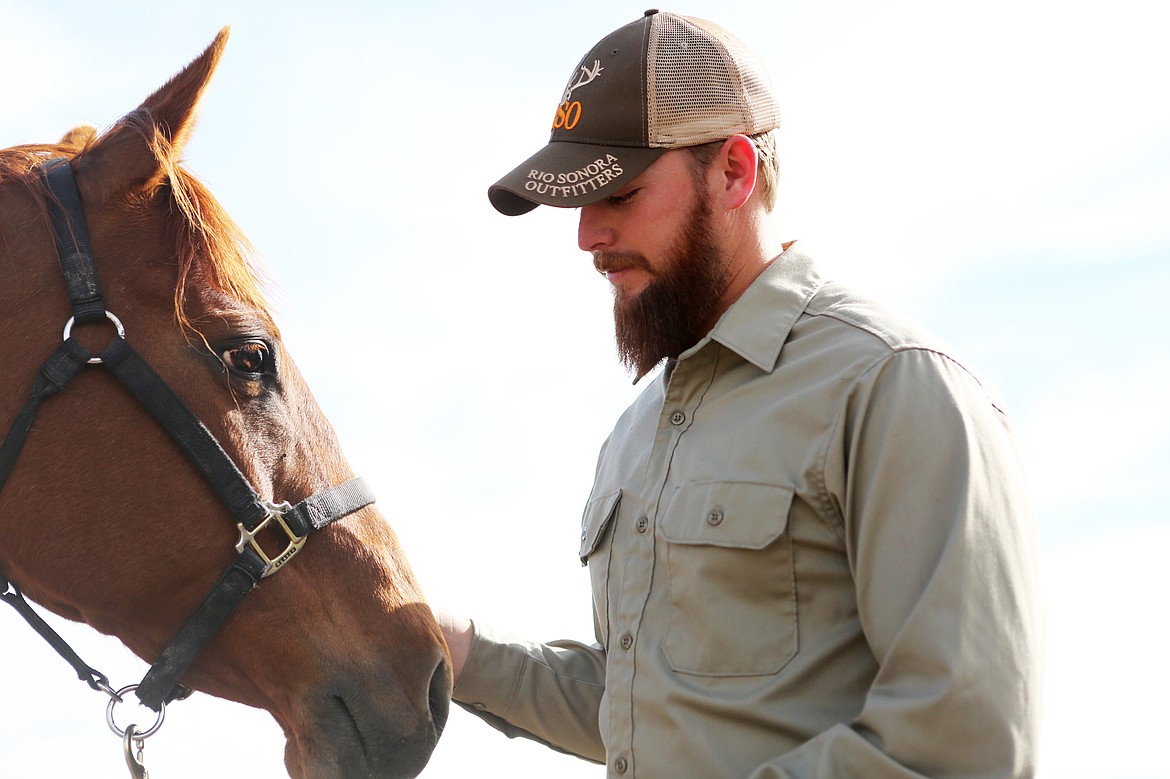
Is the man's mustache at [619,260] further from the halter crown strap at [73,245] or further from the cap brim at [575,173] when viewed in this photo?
the halter crown strap at [73,245]

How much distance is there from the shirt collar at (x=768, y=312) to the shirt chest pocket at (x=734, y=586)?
0.90 feet

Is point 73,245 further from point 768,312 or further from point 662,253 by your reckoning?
point 768,312

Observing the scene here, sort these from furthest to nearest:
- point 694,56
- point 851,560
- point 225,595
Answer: point 225,595
point 694,56
point 851,560

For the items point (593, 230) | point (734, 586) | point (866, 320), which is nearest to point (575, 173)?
point (593, 230)

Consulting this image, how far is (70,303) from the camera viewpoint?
2557 millimetres

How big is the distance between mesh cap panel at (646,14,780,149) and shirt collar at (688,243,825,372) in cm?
31

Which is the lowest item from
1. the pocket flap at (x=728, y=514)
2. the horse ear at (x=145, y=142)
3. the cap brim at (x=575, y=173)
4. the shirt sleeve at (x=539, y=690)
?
the shirt sleeve at (x=539, y=690)

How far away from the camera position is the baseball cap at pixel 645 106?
206cm

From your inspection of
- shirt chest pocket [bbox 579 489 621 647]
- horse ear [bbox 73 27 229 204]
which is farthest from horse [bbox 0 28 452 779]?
shirt chest pocket [bbox 579 489 621 647]

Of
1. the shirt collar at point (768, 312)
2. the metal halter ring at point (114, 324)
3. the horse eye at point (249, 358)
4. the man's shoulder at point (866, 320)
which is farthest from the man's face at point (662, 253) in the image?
the metal halter ring at point (114, 324)

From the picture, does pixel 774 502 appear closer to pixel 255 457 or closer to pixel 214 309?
pixel 255 457

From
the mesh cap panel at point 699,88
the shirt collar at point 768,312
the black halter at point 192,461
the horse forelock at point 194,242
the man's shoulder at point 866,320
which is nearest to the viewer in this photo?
the man's shoulder at point 866,320

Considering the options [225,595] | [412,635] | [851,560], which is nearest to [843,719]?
[851,560]

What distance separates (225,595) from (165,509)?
265 millimetres
